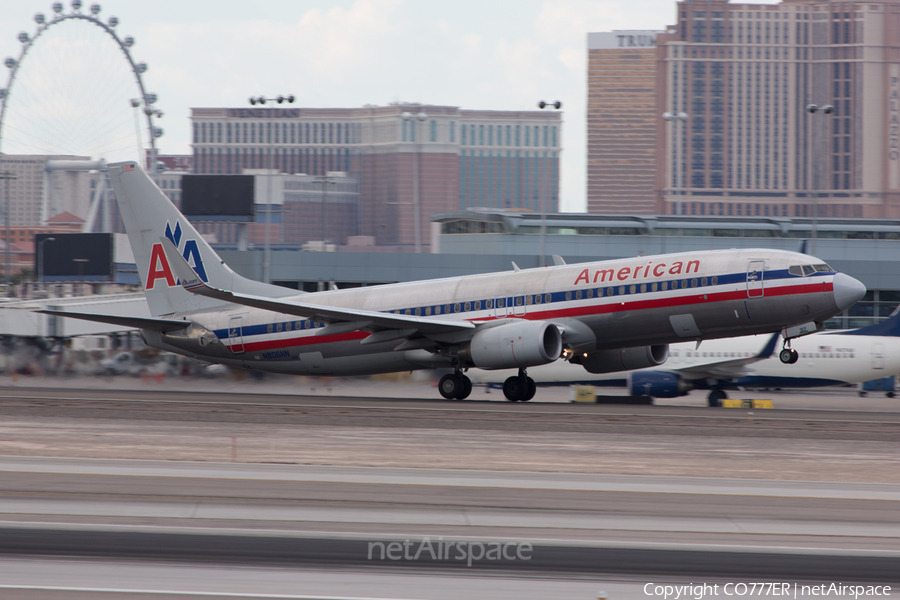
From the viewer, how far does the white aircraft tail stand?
37.7 meters

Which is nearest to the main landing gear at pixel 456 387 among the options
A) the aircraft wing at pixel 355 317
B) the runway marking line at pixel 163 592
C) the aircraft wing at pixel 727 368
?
the aircraft wing at pixel 355 317

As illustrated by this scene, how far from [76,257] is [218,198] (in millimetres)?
20592

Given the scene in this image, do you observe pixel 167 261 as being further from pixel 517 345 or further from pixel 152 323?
pixel 517 345

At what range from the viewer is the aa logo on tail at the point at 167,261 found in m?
37.8

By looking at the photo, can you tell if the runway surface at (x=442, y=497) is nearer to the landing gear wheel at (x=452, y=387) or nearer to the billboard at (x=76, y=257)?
the landing gear wheel at (x=452, y=387)

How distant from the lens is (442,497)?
52.6 ft

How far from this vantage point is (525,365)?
31.9 meters

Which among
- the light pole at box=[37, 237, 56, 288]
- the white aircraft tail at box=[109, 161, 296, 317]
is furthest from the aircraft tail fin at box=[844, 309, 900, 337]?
the light pole at box=[37, 237, 56, 288]

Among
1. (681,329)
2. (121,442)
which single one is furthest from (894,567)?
(681,329)

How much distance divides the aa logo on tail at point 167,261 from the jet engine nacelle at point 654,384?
57.2ft

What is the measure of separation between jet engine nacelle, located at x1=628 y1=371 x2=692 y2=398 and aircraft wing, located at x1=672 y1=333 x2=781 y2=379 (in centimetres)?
85

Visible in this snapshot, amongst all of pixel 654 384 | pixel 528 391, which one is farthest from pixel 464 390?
pixel 654 384

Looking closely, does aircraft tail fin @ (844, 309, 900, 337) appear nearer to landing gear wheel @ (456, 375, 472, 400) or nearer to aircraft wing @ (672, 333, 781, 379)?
aircraft wing @ (672, 333, 781, 379)

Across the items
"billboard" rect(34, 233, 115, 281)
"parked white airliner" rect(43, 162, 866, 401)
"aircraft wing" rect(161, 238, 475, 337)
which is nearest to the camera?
"parked white airliner" rect(43, 162, 866, 401)
